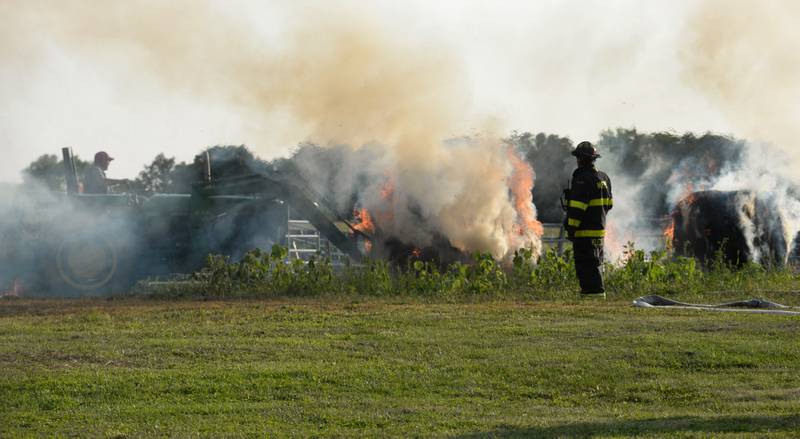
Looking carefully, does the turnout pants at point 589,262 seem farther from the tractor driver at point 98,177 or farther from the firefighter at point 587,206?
the tractor driver at point 98,177

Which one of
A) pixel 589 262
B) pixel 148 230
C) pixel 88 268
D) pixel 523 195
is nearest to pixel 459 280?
pixel 589 262

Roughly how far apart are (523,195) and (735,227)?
4.70 metres

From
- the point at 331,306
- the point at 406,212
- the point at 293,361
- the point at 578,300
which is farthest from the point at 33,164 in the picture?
the point at 293,361

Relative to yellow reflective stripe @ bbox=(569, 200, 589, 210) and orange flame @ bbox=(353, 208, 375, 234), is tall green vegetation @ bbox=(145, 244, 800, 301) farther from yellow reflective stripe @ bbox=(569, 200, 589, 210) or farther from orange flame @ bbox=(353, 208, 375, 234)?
yellow reflective stripe @ bbox=(569, 200, 589, 210)

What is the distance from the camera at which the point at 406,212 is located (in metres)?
23.0

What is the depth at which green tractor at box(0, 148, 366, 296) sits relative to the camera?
72.9ft

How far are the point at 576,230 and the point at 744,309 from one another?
104 inches

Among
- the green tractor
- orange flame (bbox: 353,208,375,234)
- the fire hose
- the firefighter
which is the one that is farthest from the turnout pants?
the green tractor

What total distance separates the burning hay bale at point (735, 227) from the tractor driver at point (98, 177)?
1239 centimetres

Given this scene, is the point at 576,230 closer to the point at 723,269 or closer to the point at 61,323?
the point at 723,269

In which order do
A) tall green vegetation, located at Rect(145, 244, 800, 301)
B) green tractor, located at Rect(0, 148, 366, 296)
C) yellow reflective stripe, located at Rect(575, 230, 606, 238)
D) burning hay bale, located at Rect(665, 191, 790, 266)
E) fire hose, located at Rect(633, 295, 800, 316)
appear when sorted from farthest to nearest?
burning hay bale, located at Rect(665, 191, 790, 266) → green tractor, located at Rect(0, 148, 366, 296) → tall green vegetation, located at Rect(145, 244, 800, 301) → yellow reflective stripe, located at Rect(575, 230, 606, 238) → fire hose, located at Rect(633, 295, 800, 316)

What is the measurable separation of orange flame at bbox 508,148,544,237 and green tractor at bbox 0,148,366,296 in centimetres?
338

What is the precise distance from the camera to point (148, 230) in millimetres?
23047

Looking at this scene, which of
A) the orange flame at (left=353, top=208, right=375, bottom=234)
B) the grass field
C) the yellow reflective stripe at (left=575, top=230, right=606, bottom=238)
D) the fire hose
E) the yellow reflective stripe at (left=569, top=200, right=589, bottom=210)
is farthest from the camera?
the orange flame at (left=353, top=208, right=375, bottom=234)
